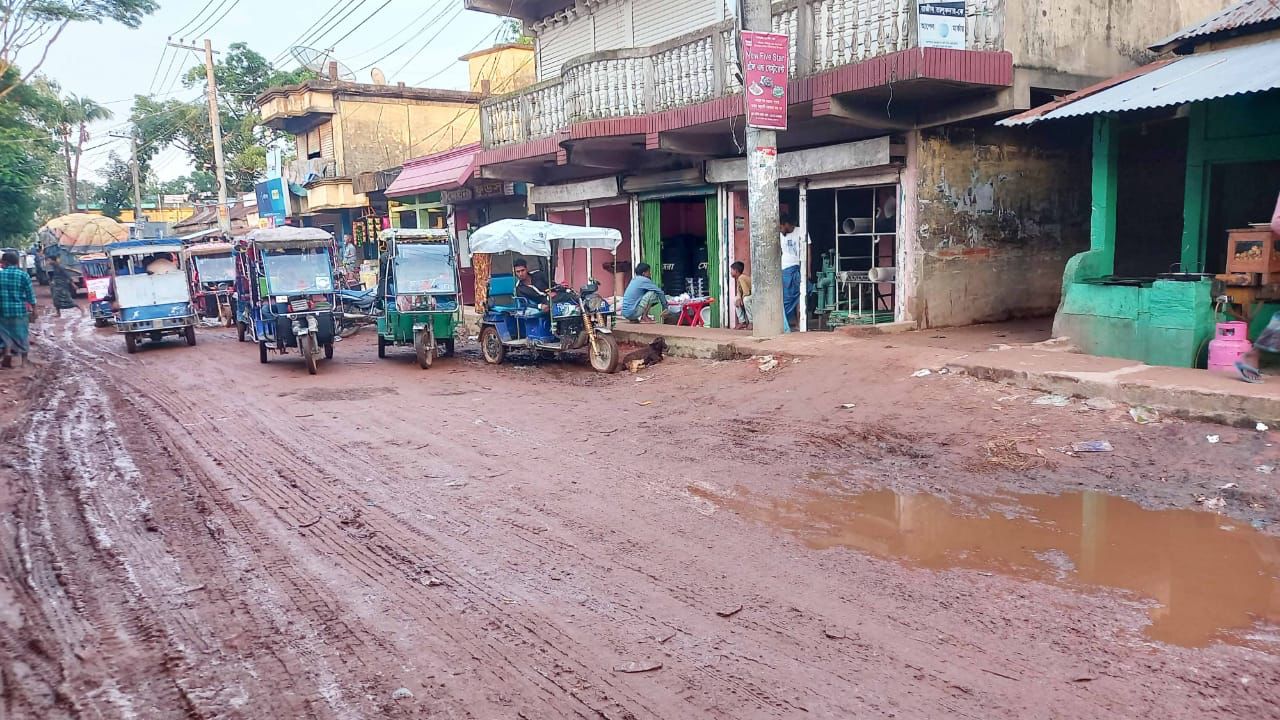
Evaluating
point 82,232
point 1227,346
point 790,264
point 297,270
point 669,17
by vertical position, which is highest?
point 669,17

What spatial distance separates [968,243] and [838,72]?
3.42 metres

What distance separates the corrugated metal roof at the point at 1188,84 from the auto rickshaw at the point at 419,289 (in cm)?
879

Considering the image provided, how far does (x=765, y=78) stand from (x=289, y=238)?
27.6ft

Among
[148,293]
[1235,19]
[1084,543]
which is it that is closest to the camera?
[1084,543]

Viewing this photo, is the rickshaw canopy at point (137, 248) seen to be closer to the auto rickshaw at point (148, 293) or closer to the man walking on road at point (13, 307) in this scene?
the auto rickshaw at point (148, 293)

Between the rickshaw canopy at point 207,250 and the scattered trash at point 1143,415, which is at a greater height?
the rickshaw canopy at point 207,250

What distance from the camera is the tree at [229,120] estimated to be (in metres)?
39.8

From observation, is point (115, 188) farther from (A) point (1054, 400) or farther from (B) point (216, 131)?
(A) point (1054, 400)

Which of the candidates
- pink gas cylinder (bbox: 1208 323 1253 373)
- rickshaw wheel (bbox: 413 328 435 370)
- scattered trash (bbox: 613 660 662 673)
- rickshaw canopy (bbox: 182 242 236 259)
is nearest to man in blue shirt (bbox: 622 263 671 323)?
rickshaw wheel (bbox: 413 328 435 370)

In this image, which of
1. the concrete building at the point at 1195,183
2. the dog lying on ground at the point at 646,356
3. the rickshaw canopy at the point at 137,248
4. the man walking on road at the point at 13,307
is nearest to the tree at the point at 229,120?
the rickshaw canopy at the point at 137,248

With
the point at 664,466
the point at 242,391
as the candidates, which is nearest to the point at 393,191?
the point at 242,391

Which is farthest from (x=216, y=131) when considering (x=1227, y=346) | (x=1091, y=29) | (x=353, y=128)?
(x=1227, y=346)

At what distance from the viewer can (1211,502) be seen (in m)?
5.64

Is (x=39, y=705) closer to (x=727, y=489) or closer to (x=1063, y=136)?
(x=727, y=489)
